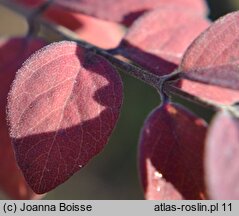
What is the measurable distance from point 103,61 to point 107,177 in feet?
6.78

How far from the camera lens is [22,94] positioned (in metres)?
0.90

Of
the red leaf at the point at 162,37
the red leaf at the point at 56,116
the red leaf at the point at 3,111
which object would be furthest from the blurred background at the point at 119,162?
the red leaf at the point at 56,116

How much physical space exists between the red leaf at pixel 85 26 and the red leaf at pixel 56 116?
52 centimetres

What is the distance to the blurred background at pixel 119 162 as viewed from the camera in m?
2.89

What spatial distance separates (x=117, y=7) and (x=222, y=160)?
1.81 ft

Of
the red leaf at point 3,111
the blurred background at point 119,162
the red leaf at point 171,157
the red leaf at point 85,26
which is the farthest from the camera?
the blurred background at point 119,162

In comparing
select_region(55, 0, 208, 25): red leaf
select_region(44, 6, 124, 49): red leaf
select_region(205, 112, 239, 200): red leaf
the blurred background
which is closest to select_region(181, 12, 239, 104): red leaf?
select_region(205, 112, 239, 200): red leaf

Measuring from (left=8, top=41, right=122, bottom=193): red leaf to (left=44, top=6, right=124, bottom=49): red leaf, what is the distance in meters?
0.52

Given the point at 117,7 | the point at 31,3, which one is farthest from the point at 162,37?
the point at 31,3

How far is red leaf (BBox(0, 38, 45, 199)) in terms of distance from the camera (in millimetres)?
1236

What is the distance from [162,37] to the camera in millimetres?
1143

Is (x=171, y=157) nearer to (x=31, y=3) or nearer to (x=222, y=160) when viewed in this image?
(x=222, y=160)

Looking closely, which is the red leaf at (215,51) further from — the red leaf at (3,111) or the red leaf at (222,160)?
the red leaf at (3,111)

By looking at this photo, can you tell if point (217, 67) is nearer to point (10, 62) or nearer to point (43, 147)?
point (43, 147)
